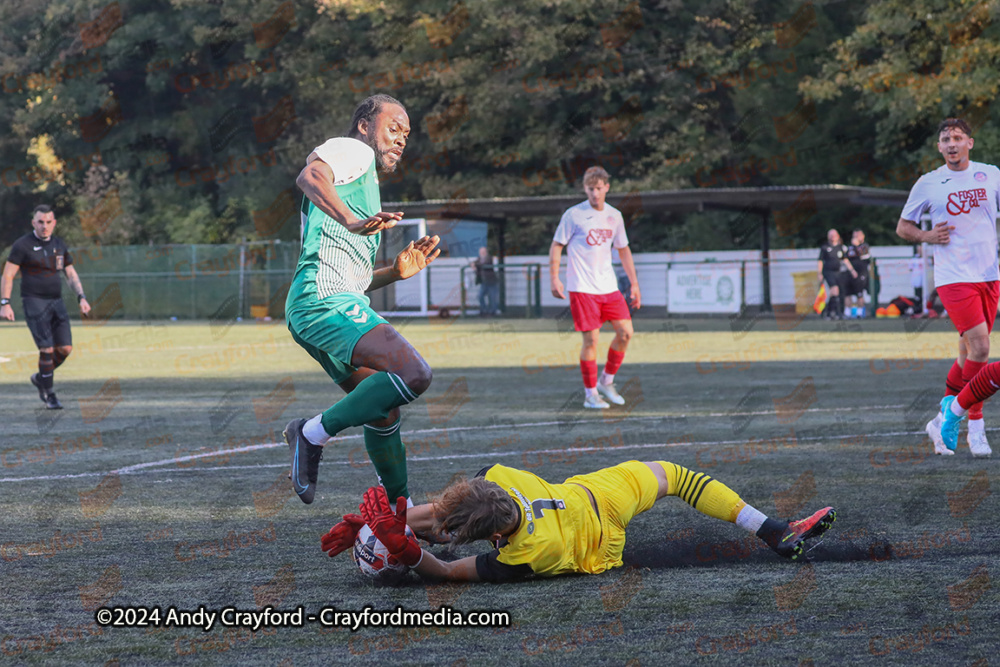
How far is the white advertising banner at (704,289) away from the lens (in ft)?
109

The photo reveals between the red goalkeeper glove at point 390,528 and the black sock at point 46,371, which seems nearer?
the red goalkeeper glove at point 390,528

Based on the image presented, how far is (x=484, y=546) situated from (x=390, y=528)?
1.03 meters

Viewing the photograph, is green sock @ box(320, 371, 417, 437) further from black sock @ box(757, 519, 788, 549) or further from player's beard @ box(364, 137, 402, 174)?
black sock @ box(757, 519, 788, 549)

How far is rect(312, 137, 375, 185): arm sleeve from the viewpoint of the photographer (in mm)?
5371

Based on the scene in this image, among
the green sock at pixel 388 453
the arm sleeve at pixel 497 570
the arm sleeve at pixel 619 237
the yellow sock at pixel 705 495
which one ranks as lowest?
the arm sleeve at pixel 497 570

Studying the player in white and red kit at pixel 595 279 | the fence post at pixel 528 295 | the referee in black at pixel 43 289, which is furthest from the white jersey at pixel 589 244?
the fence post at pixel 528 295

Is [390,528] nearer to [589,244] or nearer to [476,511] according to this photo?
[476,511]

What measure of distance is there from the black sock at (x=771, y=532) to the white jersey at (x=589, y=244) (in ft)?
23.5

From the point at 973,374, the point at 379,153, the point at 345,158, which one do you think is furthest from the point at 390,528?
the point at 973,374

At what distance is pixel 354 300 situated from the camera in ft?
17.8

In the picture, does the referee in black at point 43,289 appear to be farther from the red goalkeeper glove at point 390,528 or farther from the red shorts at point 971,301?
the red goalkeeper glove at point 390,528

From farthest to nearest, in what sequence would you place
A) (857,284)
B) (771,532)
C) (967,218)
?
(857,284) < (967,218) < (771,532)

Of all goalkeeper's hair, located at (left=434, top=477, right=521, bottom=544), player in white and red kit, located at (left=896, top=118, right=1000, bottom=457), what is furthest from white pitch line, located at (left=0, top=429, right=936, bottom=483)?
goalkeeper's hair, located at (left=434, top=477, right=521, bottom=544)

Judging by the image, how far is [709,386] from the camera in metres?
13.7
